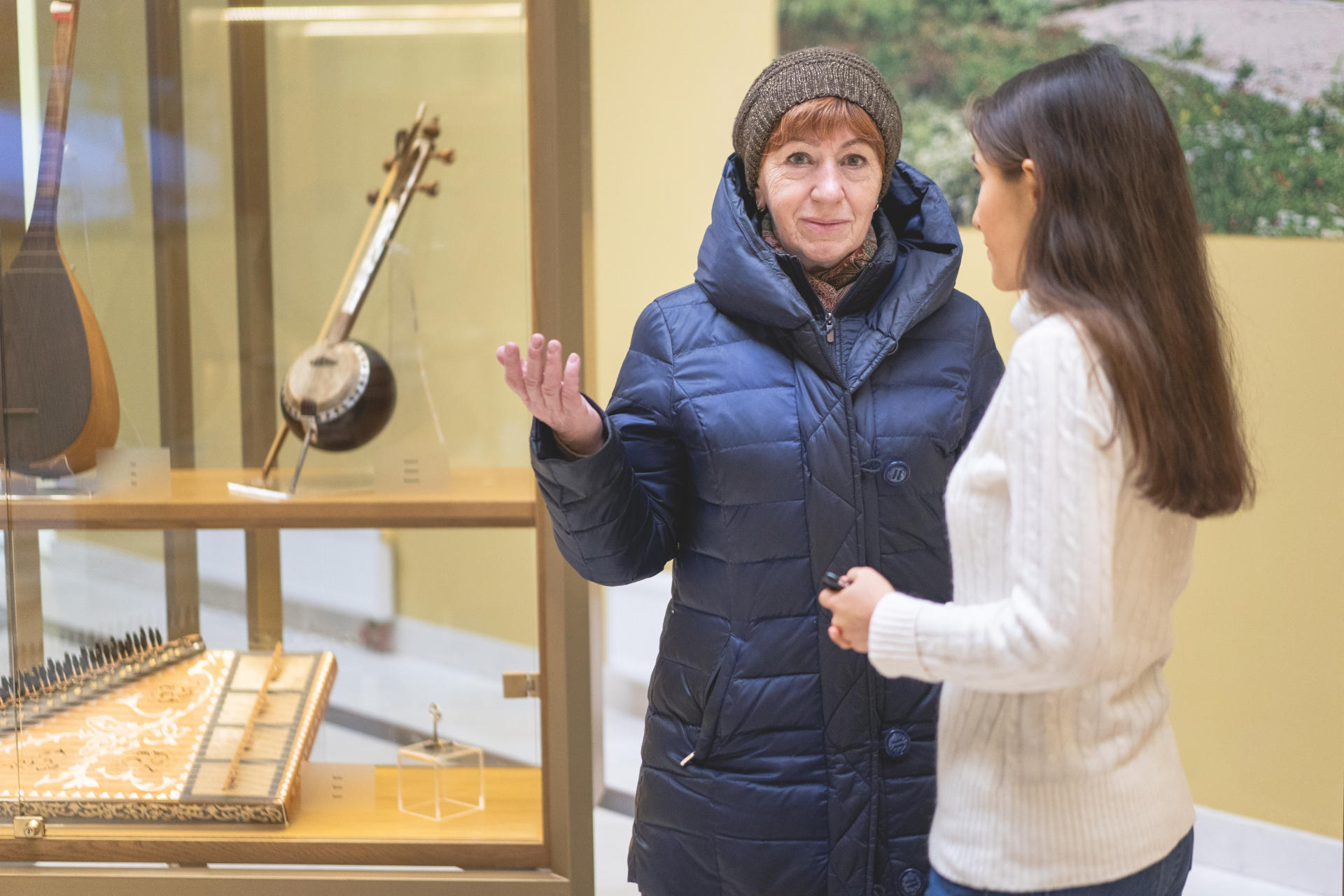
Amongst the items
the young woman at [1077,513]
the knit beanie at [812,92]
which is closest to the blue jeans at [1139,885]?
the young woman at [1077,513]

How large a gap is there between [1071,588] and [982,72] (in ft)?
6.86

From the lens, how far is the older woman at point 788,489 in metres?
1.30

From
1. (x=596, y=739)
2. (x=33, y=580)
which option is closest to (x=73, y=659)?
(x=33, y=580)

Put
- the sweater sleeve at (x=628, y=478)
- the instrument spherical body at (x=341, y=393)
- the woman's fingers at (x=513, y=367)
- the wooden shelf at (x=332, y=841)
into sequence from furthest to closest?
1. the instrument spherical body at (x=341, y=393)
2. the wooden shelf at (x=332, y=841)
3. the sweater sleeve at (x=628, y=478)
4. the woman's fingers at (x=513, y=367)

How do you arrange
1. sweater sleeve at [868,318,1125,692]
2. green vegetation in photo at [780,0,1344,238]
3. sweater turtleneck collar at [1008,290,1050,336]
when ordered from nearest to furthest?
1. sweater sleeve at [868,318,1125,692]
2. sweater turtleneck collar at [1008,290,1050,336]
3. green vegetation in photo at [780,0,1344,238]

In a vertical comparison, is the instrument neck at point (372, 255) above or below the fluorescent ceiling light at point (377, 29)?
below

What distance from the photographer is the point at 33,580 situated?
6.09 feet

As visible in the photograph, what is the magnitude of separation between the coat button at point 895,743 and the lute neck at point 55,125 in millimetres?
1442

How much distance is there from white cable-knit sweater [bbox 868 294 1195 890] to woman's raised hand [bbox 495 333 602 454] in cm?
41

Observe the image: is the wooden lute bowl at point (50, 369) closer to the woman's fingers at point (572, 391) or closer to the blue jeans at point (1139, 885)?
the woman's fingers at point (572, 391)

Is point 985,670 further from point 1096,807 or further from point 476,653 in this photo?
point 476,653

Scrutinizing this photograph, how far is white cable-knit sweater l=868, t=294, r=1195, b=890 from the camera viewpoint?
909 millimetres

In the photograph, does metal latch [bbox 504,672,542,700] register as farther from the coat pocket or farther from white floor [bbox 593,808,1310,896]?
white floor [bbox 593,808,1310,896]

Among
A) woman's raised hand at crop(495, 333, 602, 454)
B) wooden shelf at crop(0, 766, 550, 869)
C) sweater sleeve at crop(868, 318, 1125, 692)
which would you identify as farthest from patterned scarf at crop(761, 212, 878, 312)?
wooden shelf at crop(0, 766, 550, 869)
